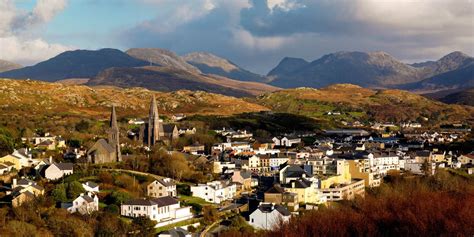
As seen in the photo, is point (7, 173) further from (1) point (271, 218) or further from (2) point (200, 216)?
(1) point (271, 218)

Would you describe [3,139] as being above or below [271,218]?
above

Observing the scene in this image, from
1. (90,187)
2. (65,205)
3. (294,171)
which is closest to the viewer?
(65,205)

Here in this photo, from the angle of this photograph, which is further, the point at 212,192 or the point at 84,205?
the point at 212,192

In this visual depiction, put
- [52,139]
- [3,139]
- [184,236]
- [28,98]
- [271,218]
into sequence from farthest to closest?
A: [28,98] → [52,139] → [3,139] → [271,218] → [184,236]

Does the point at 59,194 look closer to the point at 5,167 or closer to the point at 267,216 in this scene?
the point at 5,167

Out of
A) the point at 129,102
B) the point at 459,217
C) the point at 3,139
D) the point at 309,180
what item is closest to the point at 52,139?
the point at 3,139

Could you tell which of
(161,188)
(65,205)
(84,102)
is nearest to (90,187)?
(65,205)
